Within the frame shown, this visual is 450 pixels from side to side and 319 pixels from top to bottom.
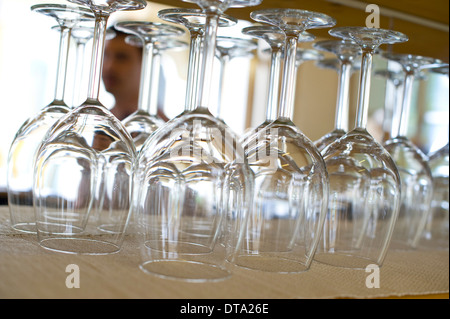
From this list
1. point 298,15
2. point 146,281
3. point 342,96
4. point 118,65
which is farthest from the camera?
point 118,65

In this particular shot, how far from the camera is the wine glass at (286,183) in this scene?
65 cm

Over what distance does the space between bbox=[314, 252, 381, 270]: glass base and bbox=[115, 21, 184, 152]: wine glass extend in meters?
0.26

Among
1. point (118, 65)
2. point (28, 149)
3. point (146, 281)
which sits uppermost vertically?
point (118, 65)

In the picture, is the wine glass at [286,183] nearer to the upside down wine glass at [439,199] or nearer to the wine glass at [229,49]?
the wine glass at [229,49]

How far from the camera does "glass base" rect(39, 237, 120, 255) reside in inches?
24.8

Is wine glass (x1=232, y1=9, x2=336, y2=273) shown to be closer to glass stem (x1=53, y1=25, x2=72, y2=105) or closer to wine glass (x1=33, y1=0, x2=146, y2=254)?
wine glass (x1=33, y1=0, x2=146, y2=254)

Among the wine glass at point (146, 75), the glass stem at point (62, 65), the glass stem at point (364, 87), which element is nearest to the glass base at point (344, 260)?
the glass stem at point (364, 87)

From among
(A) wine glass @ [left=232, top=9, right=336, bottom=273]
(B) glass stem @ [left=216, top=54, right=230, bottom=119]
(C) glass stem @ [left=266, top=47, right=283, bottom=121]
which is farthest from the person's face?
(A) wine glass @ [left=232, top=9, right=336, bottom=273]

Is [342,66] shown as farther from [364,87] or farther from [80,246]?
[80,246]

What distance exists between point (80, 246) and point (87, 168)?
78 millimetres

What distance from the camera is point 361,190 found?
774 mm

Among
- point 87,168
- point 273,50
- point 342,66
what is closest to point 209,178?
point 87,168
